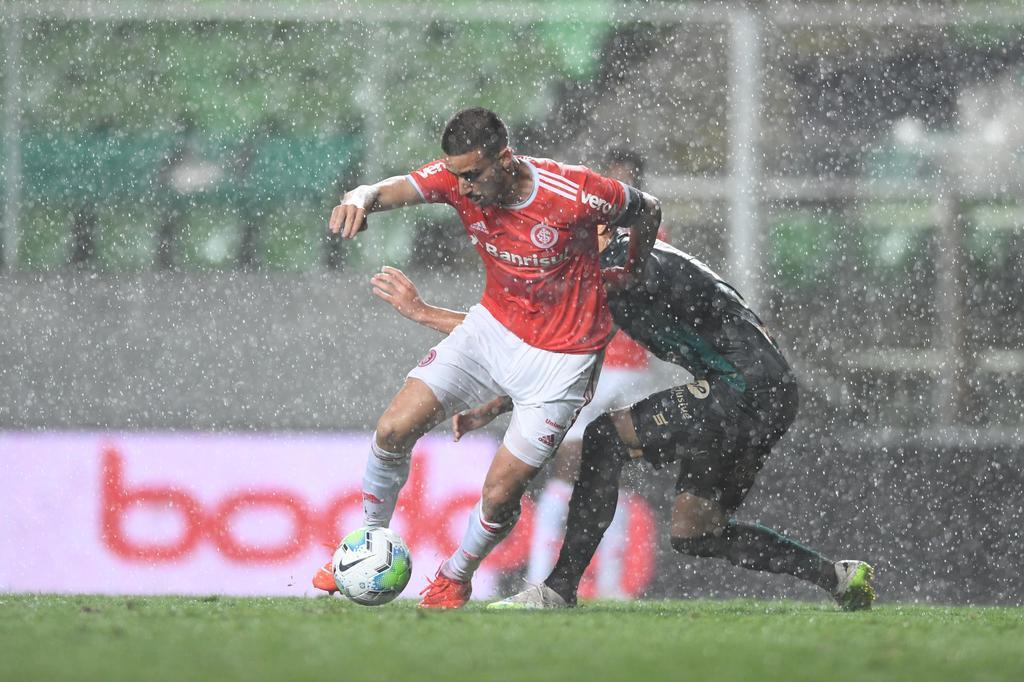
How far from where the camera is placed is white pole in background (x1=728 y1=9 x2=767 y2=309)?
988 centimetres

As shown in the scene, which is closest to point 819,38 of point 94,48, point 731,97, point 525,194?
point 731,97

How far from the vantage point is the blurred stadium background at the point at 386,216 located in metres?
8.62

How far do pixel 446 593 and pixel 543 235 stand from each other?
1.38 m

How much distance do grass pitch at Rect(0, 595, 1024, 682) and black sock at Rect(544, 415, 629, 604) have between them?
10.8 inches

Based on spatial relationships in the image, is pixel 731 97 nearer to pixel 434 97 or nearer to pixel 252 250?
pixel 434 97

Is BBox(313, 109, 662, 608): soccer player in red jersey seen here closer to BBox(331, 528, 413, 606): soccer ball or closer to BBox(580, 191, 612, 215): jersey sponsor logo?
BBox(580, 191, 612, 215): jersey sponsor logo

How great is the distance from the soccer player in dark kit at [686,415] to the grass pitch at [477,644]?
1.35 ft

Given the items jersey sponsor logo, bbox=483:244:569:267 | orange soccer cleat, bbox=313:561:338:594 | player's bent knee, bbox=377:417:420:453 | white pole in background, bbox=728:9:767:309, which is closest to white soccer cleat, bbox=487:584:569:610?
orange soccer cleat, bbox=313:561:338:594

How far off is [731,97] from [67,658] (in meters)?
7.50

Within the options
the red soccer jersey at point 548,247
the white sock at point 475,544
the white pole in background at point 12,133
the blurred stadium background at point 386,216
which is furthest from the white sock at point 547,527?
the white pole in background at point 12,133

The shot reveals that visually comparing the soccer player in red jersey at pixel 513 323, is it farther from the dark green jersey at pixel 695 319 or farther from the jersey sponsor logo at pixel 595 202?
the dark green jersey at pixel 695 319

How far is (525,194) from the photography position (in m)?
5.71

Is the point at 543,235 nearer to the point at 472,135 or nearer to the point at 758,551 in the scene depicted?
the point at 472,135

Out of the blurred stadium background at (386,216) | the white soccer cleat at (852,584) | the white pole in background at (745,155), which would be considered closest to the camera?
the white soccer cleat at (852,584)
